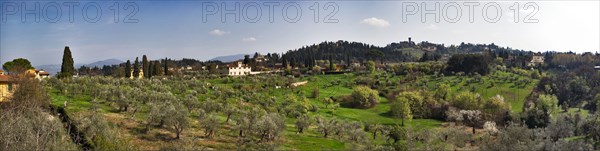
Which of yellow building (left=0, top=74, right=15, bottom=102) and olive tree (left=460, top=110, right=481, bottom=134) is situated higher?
yellow building (left=0, top=74, right=15, bottom=102)

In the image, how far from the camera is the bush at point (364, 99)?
7669cm

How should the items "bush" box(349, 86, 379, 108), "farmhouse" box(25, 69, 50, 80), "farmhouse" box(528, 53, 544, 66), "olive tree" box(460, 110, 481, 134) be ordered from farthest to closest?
"farmhouse" box(528, 53, 544, 66) → "bush" box(349, 86, 379, 108) → "olive tree" box(460, 110, 481, 134) → "farmhouse" box(25, 69, 50, 80)

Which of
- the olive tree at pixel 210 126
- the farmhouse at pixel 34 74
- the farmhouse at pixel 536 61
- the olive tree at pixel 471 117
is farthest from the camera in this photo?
the farmhouse at pixel 536 61

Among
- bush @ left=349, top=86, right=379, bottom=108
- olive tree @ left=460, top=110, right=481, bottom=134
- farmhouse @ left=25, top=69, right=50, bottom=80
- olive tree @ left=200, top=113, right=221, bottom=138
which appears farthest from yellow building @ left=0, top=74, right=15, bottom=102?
olive tree @ left=460, top=110, right=481, bottom=134

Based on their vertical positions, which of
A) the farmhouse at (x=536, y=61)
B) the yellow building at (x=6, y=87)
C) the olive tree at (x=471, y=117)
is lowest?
the olive tree at (x=471, y=117)

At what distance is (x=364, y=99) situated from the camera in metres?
76.6

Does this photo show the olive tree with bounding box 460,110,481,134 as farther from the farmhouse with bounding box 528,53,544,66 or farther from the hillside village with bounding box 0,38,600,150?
the farmhouse with bounding box 528,53,544,66

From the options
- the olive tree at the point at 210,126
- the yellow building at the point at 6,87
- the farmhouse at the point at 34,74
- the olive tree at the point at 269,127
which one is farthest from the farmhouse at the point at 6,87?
the olive tree at the point at 269,127

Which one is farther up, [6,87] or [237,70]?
[237,70]

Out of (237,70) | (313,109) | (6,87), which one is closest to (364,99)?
(313,109)

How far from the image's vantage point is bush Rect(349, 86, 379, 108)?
76.7 metres

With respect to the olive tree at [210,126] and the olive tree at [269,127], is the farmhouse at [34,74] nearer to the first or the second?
the olive tree at [210,126]

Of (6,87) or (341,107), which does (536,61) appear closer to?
(341,107)

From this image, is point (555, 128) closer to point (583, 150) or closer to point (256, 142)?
point (583, 150)
